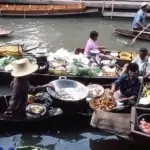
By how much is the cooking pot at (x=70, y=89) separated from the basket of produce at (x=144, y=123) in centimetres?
163

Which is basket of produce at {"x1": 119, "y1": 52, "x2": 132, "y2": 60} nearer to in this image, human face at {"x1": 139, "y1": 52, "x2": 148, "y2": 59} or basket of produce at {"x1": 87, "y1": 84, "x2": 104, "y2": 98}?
human face at {"x1": 139, "y1": 52, "x2": 148, "y2": 59}

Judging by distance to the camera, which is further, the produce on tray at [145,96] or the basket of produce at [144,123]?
the produce on tray at [145,96]

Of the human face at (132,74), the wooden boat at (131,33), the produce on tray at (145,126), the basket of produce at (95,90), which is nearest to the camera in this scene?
the produce on tray at (145,126)

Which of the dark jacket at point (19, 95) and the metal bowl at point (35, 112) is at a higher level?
the dark jacket at point (19, 95)

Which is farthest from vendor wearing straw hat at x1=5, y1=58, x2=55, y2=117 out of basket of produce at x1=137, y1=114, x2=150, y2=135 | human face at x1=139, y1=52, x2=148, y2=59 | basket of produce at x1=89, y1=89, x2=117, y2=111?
human face at x1=139, y1=52, x2=148, y2=59

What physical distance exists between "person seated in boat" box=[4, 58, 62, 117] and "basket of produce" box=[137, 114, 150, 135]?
97.1 inches

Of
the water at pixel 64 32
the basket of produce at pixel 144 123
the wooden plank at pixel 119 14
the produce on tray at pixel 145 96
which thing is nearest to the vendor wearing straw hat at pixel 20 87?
the basket of produce at pixel 144 123

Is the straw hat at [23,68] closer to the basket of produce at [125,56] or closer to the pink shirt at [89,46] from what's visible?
the pink shirt at [89,46]

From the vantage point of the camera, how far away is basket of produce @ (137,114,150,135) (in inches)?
324

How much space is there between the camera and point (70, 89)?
998 cm

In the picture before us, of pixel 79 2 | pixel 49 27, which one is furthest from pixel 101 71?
pixel 79 2

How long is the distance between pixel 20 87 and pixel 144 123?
9.11 feet

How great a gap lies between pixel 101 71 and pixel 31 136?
299 centimetres

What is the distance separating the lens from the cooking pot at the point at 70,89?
31.4 ft
